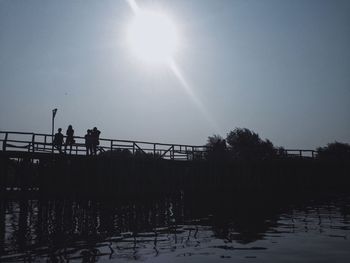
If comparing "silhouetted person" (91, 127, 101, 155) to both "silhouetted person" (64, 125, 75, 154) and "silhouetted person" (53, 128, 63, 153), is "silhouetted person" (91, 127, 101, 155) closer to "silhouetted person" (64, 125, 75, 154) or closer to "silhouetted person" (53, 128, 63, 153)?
"silhouetted person" (64, 125, 75, 154)

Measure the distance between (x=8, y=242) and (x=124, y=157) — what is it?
13.9 meters

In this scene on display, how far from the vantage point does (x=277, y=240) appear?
1126 cm

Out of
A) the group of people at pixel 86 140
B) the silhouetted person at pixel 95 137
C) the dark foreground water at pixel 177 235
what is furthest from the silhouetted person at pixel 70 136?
the dark foreground water at pixel 177 235

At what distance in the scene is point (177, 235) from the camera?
12.7 m

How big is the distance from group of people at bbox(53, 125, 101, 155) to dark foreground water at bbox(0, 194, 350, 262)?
3726 millimetres

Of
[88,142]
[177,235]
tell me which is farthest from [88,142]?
[177,235]

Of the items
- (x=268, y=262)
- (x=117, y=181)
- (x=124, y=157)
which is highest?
(x=124, y=157)

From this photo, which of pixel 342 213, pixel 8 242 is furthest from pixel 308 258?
pixel 342 213

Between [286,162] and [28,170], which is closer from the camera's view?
[28,170]

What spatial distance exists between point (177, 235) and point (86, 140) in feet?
37.1

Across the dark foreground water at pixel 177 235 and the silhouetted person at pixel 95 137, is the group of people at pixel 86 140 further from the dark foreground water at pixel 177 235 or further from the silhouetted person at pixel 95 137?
the dark foreground water at pixel 177 235

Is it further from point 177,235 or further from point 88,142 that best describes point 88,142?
point 177,235

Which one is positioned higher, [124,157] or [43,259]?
[124,157]

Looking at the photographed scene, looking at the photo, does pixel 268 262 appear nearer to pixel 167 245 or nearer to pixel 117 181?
pixel 167 245
